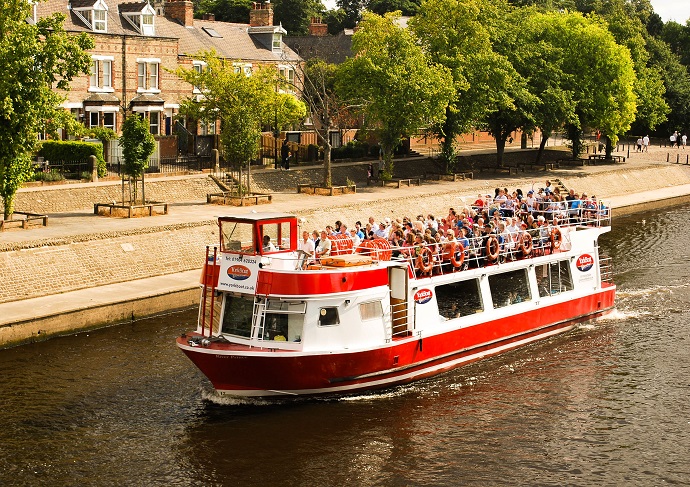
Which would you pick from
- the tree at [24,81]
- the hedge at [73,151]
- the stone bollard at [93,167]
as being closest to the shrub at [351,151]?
the hedge at [73,151]

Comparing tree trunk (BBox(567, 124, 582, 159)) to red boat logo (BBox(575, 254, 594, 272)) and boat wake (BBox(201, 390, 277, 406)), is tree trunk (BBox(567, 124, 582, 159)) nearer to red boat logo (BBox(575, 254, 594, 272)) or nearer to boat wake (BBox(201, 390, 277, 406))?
red boat logo (BBox(575, 254, 594, 272))

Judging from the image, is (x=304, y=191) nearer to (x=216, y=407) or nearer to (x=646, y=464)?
(x=216, y=407)

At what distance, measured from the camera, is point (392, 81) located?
62.8m

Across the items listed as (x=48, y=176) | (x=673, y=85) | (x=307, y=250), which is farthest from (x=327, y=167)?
(x=673, y=85)

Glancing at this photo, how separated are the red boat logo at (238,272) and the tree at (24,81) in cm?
1725

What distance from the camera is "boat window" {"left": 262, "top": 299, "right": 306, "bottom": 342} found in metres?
27.7

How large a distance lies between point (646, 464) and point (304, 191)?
126ft

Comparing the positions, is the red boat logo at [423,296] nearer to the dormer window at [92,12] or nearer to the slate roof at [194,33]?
the slate roof at [194,33]

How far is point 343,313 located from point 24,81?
2071cm

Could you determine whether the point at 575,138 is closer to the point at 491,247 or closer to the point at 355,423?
the point at 491,247

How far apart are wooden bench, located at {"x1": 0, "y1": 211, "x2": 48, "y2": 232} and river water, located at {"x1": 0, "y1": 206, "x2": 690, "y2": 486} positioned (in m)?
10.4

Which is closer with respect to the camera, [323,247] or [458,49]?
[323,247]

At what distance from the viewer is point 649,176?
267 feet

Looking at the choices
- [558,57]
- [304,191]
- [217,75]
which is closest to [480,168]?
[558,57]
